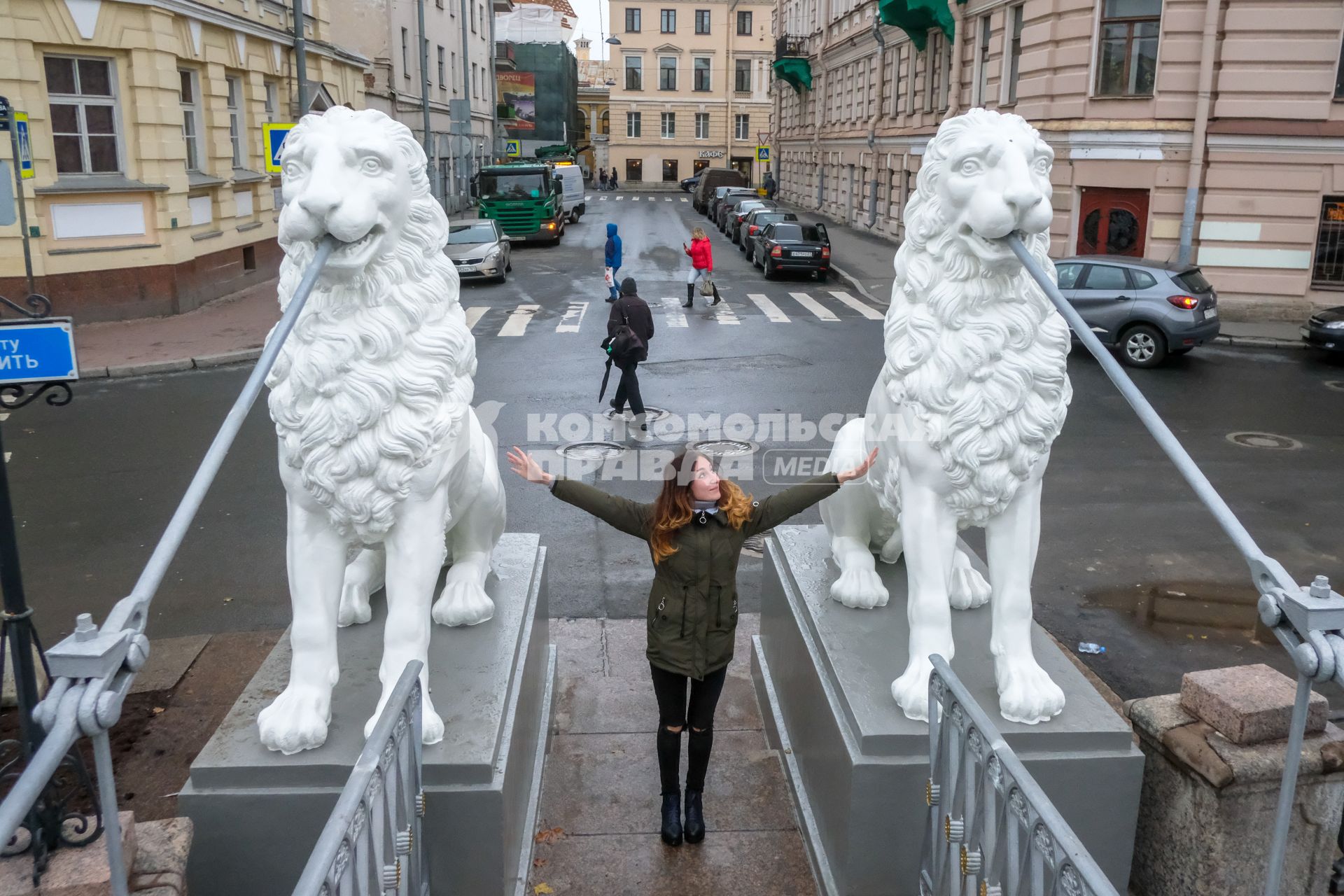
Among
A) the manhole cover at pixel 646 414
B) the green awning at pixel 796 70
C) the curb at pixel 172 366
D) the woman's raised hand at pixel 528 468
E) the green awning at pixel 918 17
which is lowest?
the manhole cover at pixel 646 414

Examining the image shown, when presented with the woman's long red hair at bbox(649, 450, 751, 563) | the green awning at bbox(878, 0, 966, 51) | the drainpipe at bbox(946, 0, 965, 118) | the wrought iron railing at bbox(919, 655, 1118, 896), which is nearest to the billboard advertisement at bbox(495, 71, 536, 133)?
the green awning at bbox(878, 0, 966, 51)

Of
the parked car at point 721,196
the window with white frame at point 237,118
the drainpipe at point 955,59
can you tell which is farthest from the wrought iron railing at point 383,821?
the parked car at point 721,196

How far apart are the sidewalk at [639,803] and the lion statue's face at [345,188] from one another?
248cm

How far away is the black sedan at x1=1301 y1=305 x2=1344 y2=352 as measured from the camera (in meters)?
14.6

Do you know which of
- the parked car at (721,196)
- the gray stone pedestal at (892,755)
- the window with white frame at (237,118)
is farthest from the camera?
the parked car at (721,196)

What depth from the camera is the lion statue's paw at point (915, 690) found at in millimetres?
3812

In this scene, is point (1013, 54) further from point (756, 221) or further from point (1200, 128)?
point (756, 221)

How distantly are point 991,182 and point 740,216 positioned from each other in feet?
92.6

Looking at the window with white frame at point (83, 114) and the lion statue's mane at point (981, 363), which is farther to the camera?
the window with white frame at point (83, 114)

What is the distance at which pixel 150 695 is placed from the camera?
5.50 m

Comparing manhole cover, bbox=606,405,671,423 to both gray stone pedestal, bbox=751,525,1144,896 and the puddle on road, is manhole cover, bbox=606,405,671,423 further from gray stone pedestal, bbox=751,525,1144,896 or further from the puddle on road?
gray stone pedestal, bbox=751,525,1144,896

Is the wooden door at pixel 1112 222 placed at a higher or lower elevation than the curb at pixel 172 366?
higher

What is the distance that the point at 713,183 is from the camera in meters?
Answer: 43.9

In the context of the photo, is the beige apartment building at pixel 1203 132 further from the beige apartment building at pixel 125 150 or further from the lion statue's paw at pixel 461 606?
the lion statue's paw at pixel 461 606
